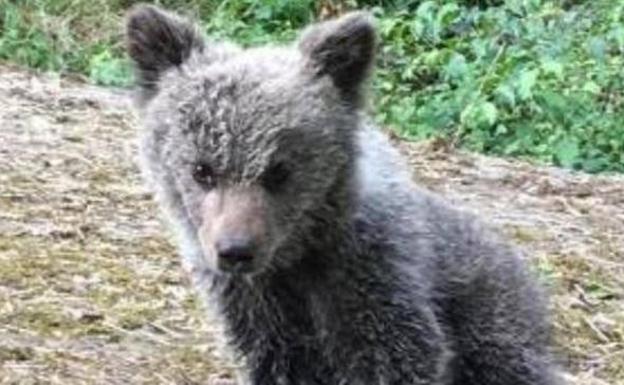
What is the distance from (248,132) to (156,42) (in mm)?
564

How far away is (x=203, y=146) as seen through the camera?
478 centimetres

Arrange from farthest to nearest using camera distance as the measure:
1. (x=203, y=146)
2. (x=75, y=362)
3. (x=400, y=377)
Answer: (x=75, y=362)
(x=400, y=377)
(x=203, y=146)

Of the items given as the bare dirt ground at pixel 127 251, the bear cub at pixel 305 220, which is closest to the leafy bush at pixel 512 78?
the bare dirt ground at pixel 127 251

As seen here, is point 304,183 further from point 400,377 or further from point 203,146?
point 400,377

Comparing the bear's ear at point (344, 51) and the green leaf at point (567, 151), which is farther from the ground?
the bear's ear at point (344, 51)

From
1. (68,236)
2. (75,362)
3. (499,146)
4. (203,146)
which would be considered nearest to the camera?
(203,146)

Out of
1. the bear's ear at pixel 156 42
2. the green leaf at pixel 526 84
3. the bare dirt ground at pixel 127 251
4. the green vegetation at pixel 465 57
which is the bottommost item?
the green vegetation at pixel 465 57

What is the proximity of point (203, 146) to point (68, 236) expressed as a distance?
2422mm

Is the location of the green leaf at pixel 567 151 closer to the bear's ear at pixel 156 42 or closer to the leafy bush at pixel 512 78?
the leafy bush at pixel 512 78

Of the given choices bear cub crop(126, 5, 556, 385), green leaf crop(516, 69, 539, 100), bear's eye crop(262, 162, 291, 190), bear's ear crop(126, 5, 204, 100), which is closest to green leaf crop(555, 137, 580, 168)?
green leaf crop(516, 69, 539, 100)

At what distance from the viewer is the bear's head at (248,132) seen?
475cm

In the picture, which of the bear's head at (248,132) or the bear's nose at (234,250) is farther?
the bear's head at (248,132)

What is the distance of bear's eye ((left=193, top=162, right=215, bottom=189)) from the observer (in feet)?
15.7

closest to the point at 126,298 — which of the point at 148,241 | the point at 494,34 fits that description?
the point at 148,241
